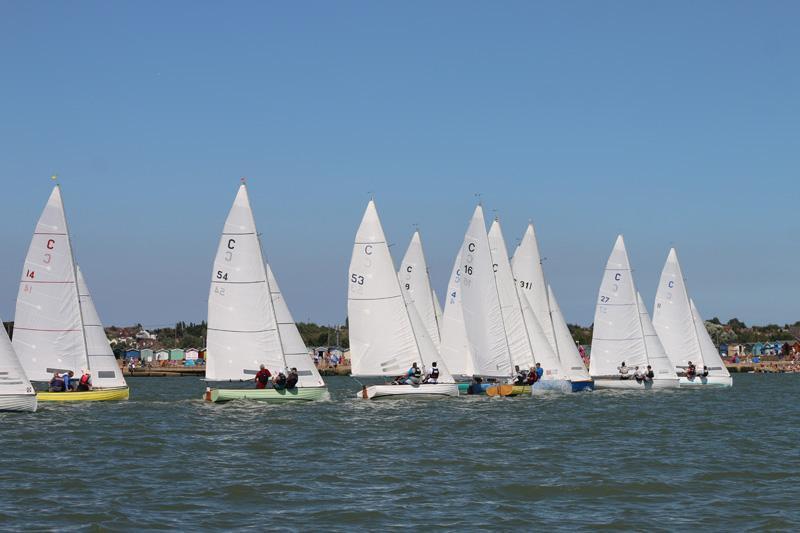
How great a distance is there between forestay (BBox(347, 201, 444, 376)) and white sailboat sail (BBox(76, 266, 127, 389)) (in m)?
9.08

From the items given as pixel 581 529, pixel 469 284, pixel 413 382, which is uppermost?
pixel 469 284

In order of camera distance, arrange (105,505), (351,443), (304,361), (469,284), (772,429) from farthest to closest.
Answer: (469,284), (304,361), (772,429), (351,443), (105,505)

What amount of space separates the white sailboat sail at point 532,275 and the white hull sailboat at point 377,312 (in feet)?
43.4

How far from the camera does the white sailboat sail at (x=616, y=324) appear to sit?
5688cm

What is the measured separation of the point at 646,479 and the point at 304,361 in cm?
2181

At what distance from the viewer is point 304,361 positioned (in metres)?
42.3

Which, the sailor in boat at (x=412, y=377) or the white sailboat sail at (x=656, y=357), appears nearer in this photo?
the sailor in boat at (x=412, y=377)

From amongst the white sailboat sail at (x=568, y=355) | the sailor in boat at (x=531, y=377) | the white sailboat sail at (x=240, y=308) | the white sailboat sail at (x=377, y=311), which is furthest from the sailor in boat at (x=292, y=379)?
the white sailboat sail at (x=568, y=355)

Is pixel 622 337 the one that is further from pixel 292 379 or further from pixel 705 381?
pixel 292 379

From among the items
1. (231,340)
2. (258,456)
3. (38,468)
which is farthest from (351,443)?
(231,340)

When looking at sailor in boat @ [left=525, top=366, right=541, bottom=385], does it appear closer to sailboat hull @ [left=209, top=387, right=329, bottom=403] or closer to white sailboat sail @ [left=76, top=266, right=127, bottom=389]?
sailboat hull @ [left=209, top=387, right=329, bottom=403]

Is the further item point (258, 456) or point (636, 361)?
point (636, 361)

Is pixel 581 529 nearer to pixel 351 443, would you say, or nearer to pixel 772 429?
pixel 351 443

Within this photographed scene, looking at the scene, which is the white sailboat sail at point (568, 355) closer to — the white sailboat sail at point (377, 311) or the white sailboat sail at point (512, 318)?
the white sailboat sail at point (512, 318)
